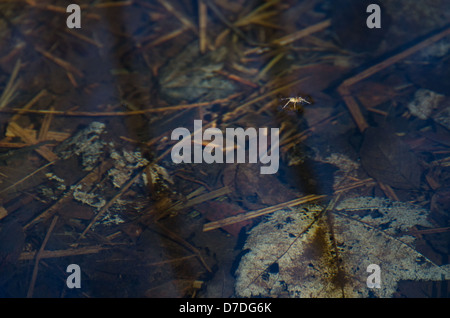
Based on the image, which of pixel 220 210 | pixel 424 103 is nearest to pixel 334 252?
pixel 220 210

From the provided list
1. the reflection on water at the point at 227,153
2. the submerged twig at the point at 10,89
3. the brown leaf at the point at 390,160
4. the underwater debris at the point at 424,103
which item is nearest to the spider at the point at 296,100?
the reflection on water at the point at 227,153

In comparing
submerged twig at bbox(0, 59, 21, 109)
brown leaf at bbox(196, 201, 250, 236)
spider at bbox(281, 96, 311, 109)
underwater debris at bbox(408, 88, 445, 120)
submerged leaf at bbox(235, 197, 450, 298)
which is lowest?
submerged leaf at bbox(235, 197, 450, 298)

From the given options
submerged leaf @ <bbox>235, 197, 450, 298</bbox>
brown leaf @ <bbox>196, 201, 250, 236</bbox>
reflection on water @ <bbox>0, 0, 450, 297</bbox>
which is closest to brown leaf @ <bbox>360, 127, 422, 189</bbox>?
reflection on water @ <bbox>0, 0, 450, 297</bbox>

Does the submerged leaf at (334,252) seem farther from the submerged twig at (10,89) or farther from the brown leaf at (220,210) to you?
the submerged twig at (10,89)

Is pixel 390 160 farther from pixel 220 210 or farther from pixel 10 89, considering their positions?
pixel 10 89

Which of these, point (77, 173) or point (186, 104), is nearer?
point (77, 173)

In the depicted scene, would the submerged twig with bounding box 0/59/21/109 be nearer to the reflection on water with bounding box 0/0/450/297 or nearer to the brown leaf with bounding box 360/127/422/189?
the reflection on water with bounding box 0/0/450/297
